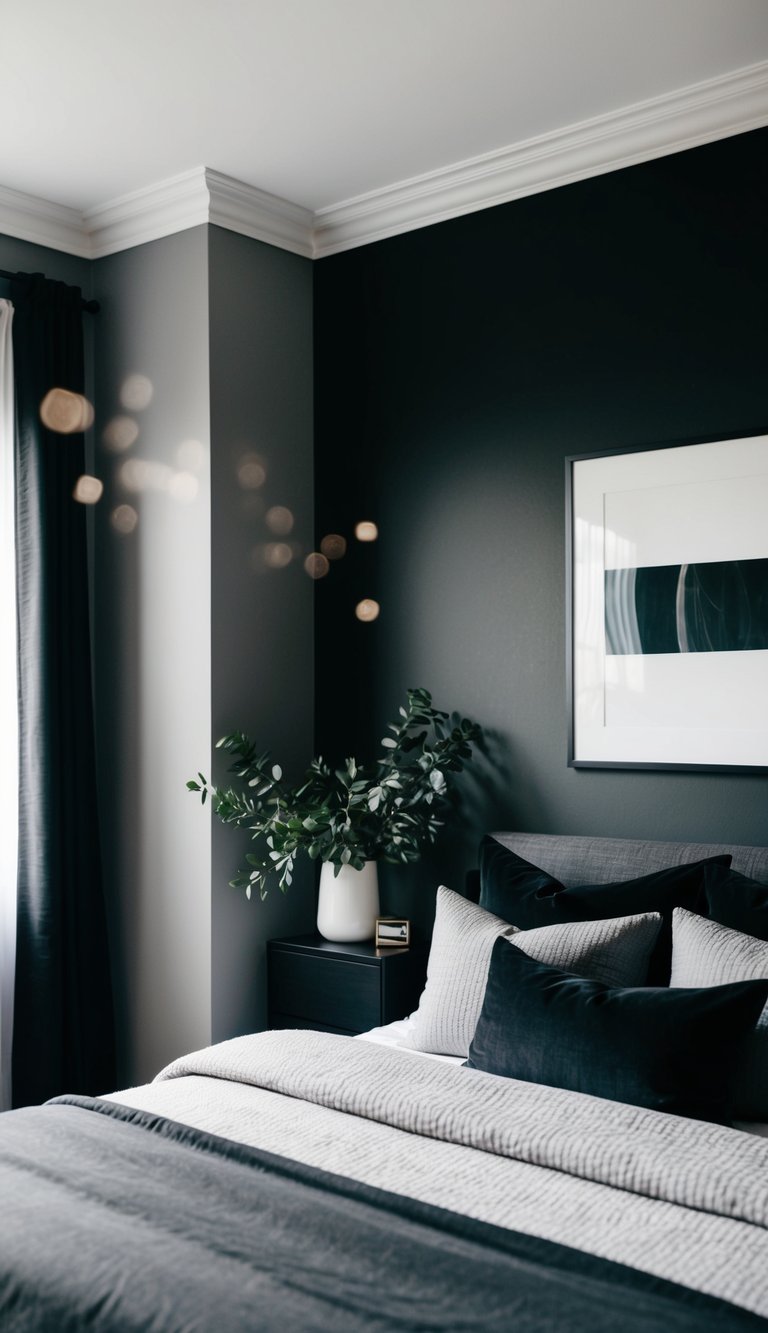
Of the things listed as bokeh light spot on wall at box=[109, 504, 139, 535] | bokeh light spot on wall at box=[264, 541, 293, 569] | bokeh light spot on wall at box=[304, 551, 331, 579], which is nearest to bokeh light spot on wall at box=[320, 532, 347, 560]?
bokeh light spot on wall at box=[304, 551, 331, 579]

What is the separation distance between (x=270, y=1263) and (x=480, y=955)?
1.13 metres

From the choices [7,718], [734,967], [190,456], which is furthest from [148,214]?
[734,967]

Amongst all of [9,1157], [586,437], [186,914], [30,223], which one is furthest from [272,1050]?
[30,223]

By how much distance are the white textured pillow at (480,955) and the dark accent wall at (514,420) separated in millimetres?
564

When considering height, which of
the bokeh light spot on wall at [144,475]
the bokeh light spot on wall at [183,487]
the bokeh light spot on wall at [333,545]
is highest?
the bokeh light spot on wall at [144,475]

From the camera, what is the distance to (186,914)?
3557 mm

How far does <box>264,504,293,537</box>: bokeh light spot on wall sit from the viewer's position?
12.2 feet

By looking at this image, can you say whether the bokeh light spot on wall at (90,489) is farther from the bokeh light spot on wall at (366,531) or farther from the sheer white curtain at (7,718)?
the bokeh light spot on wall at (366,531)

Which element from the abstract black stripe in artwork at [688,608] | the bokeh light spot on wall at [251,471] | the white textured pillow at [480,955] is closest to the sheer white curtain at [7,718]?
the bokeh light spot on wall at [251,471]

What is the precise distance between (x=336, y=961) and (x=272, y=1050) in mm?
935

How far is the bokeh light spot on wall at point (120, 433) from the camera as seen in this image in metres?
3.76

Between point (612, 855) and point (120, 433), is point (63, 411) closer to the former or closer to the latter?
point (120, 433)

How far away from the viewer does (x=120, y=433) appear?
3797 millimetres

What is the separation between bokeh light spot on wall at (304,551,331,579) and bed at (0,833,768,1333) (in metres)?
1.52
